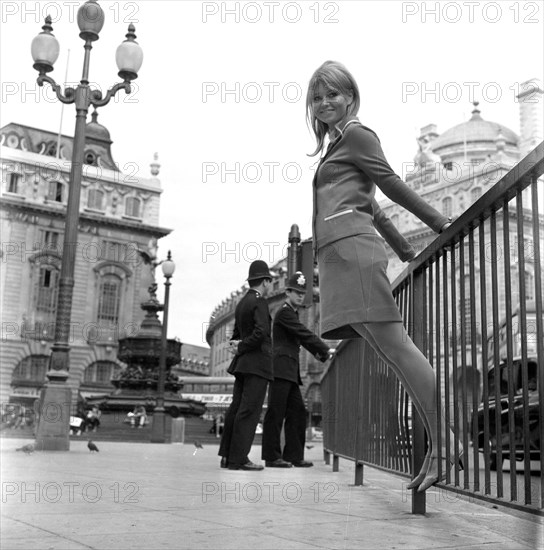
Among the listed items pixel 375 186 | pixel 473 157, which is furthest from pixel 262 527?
pixel 473 157

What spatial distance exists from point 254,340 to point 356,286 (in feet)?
14.6

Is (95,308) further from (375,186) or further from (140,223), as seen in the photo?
(375,186)

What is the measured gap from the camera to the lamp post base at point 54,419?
11055 mm

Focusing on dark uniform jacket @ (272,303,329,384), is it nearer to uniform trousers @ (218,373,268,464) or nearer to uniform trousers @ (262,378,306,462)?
uniform trousers @ (262,378,306,462)

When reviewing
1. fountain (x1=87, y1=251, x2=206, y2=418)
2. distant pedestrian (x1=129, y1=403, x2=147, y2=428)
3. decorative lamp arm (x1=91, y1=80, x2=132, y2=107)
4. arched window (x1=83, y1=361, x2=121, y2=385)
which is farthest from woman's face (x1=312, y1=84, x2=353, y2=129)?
arched window (x1=83, y1=361, x2=121, y2=385)

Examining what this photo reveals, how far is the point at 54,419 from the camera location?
11.1 metres

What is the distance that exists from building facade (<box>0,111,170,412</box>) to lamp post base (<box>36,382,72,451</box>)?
4469cm

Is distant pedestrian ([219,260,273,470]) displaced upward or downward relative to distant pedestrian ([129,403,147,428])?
upward

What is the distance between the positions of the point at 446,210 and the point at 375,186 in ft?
188

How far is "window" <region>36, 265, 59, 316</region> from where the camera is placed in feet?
189

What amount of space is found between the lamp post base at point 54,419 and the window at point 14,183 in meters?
50.2

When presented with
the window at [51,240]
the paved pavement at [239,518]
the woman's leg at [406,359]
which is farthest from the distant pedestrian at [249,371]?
the window at [51,240]

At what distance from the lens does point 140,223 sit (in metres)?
62.0

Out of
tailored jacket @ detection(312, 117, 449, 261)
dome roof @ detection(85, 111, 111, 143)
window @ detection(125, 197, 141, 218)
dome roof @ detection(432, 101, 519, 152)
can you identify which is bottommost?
tailored jacket @ detection(312, 117, 449, 261)
